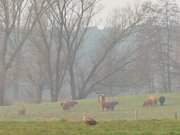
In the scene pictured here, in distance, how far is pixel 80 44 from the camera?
68.1 metres

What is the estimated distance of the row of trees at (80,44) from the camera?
6378cm

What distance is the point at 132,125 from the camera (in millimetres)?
19859

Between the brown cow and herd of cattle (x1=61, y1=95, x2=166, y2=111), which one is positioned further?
herd of cattle (x1=61, y1=95, x2=166, y2=111)

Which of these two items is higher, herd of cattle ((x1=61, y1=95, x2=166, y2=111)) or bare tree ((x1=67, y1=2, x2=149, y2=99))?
bare tree ((x1=67, y1=2, x2=149, y2=99))

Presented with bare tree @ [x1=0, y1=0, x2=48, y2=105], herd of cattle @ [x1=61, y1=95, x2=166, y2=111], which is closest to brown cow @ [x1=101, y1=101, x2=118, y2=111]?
herd of cattle @ [x1=61, y1=95, x2=166, y2=111]

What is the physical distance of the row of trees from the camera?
209 feet

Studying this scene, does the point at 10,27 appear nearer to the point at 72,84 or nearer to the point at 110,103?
the point at 72,84

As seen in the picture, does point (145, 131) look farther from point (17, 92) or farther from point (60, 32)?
point (17, 92)

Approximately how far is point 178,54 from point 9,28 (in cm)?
2011

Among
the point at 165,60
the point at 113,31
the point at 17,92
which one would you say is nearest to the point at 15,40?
the point at 113,31

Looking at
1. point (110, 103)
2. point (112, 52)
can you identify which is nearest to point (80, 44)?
point (112, 52)

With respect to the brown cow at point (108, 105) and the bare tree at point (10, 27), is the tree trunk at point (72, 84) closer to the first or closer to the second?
the bare tree at point (10, 27)

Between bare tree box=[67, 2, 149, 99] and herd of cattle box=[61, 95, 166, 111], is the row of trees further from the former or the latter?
herd of cattle box=[61, 95, 166, 111]

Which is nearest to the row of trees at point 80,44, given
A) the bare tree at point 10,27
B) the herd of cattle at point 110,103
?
the bare tree at point 10,27
